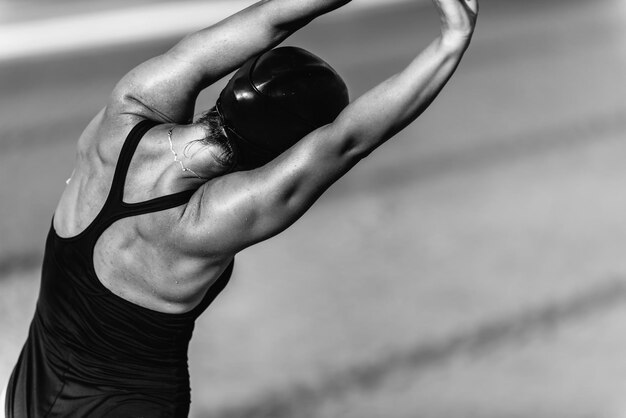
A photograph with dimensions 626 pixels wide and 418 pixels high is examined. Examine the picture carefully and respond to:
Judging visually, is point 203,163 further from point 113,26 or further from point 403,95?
point 113,26

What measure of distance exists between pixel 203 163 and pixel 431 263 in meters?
2.31

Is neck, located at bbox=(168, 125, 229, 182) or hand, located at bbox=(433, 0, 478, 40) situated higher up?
hand, located at bbox=(433, 0, 478, 40)

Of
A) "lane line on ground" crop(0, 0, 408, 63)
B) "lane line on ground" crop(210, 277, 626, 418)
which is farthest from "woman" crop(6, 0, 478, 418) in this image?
"lane line on ground" crop(0, 0, 408, 63)

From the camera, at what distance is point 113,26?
29.0 feet

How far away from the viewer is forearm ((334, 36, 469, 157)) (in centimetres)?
168

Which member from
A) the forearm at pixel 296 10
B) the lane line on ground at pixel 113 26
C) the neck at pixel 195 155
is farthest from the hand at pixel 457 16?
the lane line on ground at pixel 113 26

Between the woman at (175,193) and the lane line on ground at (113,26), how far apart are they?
6.25m

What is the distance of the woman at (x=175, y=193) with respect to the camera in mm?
1850

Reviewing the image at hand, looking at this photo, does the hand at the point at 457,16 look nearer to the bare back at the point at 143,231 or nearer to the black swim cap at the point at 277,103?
the black swim cap at the point at 277,103

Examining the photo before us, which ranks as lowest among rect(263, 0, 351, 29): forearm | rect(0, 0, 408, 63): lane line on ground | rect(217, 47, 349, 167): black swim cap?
rect(0, 0, 408, 63): lane line on ground

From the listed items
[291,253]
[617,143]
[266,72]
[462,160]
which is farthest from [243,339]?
[617,143]

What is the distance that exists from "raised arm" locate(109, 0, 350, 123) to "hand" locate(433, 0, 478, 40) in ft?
0.98

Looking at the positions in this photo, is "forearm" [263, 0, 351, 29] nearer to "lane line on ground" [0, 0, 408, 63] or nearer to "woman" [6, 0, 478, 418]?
"woman" [6, 0, 478, 418]

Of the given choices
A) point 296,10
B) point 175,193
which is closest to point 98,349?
point 175,193
